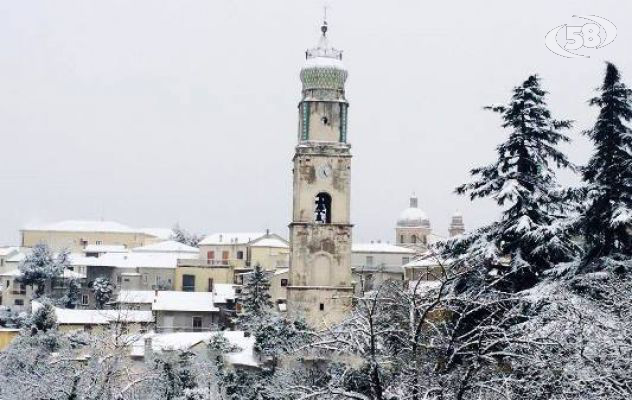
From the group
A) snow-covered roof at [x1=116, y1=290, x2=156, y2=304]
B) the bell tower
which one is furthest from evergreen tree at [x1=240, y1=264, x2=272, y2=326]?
the bell tower

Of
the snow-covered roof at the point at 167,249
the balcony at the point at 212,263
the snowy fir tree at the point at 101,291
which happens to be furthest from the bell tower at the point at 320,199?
the snow-covered roof at the point at 167,249

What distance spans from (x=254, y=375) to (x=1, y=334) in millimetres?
19355

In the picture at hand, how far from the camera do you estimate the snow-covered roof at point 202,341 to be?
41.4m

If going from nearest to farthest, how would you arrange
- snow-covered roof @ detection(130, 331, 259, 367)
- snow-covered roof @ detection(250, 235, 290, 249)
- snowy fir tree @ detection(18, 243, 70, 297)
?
1. snow-covered roof @ detection(130, 331, 259, 367)
2. snowy fir tree @ detection(18, 243, 70, 297)
3. snow-covered roof @ detection(250, 235, 290, 249)

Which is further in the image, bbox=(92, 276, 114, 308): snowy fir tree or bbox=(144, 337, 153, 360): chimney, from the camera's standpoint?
bbox=(92, 276, 114, 308): snowy fir tree

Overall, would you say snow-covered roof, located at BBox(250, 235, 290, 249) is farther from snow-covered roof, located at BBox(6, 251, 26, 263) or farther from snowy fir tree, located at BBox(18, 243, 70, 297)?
snow-covered roof, located at BBox(6, 251, 26, 263)

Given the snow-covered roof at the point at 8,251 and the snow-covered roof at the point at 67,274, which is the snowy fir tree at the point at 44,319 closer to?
the snow-covered roof at the point at 67,274

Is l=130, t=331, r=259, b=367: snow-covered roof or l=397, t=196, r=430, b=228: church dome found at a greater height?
l=397, t=196, r=430, b=228: church dome

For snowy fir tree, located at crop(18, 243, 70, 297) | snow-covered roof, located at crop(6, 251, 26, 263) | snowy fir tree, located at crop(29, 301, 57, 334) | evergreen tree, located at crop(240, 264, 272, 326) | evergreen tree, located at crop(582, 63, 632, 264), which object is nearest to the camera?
evergreen tree, located at crop(582, 63, 632, 264)

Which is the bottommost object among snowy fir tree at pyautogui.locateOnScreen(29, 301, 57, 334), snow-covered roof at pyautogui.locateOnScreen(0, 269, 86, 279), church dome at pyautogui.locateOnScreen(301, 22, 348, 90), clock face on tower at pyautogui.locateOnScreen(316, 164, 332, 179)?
snowy fir tree at pyautogui.locateOnScreen(29, 301, 57, 334)

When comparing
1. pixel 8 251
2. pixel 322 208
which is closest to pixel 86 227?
pixel 8 251

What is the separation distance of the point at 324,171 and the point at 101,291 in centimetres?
3022

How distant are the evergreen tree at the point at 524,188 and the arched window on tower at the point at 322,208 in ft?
72.4

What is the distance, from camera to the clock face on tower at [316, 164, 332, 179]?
41656 millimetres
